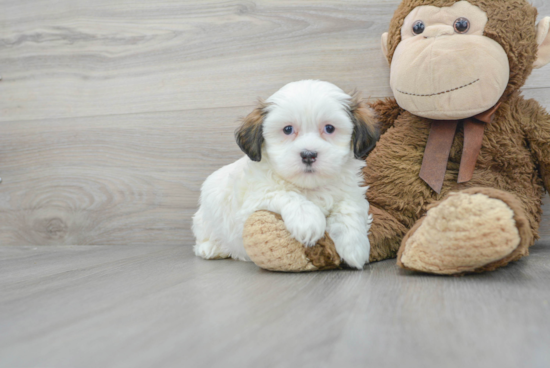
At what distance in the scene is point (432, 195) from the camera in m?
1.16

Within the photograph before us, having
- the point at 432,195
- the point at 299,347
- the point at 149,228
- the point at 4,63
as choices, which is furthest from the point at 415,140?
the point at 4,63

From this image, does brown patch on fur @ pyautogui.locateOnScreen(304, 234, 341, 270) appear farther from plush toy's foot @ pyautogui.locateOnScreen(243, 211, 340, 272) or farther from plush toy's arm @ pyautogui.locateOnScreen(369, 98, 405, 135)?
plush toy's arm @ pyautogui.locateOnScreen(369, 98, 405, 135)

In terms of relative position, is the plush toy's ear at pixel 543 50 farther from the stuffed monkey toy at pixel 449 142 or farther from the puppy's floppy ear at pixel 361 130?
the puppy's floppy ear at pixel 361 130

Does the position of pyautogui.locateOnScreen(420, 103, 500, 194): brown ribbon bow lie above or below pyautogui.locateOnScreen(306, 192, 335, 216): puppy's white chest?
above

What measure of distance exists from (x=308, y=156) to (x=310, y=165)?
0.02 meters

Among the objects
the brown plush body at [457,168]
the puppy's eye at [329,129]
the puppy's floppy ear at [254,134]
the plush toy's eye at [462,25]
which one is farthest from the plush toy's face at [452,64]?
the puppy's floppy ear at [254,134]

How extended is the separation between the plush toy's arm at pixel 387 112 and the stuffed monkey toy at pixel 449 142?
0.03m

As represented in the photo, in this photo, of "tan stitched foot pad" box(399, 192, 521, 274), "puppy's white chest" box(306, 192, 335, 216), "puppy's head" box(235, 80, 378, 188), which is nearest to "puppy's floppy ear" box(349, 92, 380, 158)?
"puppy's head" box(235, 80, 378, 188)

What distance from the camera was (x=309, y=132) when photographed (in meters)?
1.01

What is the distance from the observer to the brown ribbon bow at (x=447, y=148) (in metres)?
1.13

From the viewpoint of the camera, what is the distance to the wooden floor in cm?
69

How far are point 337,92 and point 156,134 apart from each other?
33.8 inches

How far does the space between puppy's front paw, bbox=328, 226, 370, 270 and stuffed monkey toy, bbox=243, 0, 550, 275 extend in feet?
0.11

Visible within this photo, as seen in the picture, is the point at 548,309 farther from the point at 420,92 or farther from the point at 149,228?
the point at 149,228
